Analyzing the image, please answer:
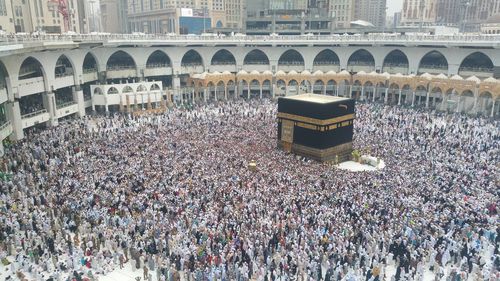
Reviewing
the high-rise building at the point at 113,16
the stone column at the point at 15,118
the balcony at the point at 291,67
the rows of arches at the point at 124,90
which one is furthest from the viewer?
the high-rise building at the point at 113,16

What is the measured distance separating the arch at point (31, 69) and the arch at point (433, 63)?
3674 cm

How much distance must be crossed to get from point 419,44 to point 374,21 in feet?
465

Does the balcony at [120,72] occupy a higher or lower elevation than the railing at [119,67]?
lower

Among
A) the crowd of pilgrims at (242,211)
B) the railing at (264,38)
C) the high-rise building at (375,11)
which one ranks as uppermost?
the high-rise building at (375,11)

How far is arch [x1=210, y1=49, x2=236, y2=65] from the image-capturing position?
49.4 metres

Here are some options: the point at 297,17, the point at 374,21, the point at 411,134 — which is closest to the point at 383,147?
the point at 411,134

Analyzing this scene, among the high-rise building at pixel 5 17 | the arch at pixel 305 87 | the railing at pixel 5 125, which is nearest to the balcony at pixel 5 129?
the railing at pixel 5 125

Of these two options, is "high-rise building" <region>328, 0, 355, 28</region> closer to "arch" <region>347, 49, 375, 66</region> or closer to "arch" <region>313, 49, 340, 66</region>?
"arch" <region>313, 49, 340, 66</region>

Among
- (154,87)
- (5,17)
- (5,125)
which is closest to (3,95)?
(5,125)

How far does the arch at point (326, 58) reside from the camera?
49000 millimetres

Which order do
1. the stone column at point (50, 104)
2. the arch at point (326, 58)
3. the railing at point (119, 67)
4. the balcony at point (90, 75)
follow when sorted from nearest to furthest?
1. the stone column at point (50, 104)
2. the balcony at point (90, 75)
3. the railing at point (119, 67)
4. the arch at point (326, 58)

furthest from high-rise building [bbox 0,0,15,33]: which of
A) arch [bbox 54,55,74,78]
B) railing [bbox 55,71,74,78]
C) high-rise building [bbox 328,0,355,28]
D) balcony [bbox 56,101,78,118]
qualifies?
high-rise building [bbox 328,0,355,28]

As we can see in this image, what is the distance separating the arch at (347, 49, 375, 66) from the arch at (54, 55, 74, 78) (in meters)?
30.2

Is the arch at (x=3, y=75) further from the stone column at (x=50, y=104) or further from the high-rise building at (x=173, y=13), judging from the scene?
the high-rise building at (x=173, y=13)
